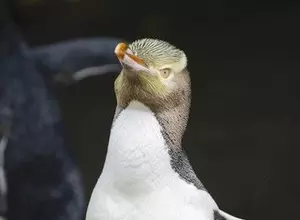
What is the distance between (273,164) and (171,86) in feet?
2.33

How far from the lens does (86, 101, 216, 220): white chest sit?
0.60 meters

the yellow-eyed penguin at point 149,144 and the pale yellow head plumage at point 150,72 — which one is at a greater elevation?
the pale yellow head plumage at point 150,72

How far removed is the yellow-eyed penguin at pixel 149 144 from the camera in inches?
23.6

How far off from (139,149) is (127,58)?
8 centimetres

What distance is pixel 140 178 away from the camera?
60cm

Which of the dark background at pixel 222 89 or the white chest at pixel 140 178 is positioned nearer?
the white chest at pixel 140 178

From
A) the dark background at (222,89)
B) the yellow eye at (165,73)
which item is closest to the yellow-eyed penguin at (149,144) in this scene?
the yellow eye at (165,73)

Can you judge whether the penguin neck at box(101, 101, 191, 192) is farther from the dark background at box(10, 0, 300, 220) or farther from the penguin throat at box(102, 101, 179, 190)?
the dark background at box(10, 0, 300, 220)

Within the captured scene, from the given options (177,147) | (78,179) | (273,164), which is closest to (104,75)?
(78,179)

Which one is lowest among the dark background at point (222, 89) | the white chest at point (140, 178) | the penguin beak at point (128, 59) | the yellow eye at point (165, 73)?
the dark background at point (222, 89)

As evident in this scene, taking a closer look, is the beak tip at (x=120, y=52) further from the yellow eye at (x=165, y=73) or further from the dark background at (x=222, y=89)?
the dark background at (x=222, y=89)

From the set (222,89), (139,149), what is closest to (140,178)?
(139,149)

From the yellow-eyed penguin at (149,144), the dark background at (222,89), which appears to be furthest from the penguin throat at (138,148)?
the dark background at (222,89)

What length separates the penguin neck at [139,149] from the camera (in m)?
0.60
